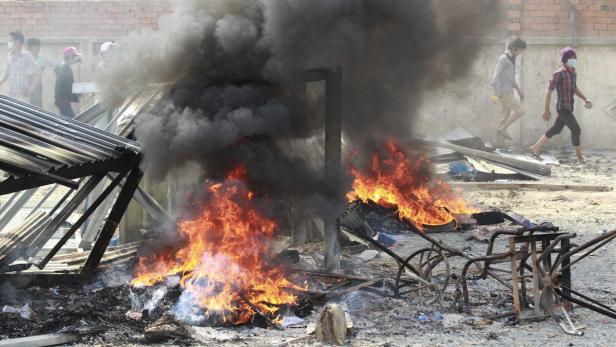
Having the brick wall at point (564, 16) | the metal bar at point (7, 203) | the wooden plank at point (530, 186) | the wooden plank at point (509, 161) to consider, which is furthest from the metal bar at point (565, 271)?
the brick wall at point (564, 16)

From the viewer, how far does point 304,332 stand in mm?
6430

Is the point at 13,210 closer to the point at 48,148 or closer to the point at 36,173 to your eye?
the point at 48,148

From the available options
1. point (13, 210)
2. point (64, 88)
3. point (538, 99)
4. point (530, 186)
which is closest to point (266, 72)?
point (13, 210)

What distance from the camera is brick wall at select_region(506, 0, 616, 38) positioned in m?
19.1

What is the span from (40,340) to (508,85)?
553 inches

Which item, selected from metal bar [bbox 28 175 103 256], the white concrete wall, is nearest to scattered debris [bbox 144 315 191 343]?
metal bar [bbox 28 175 103 256]

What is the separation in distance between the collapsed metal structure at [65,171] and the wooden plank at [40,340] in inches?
44.6

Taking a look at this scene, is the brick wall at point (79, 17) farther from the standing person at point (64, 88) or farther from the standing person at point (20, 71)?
the standing person at point (64, 88)

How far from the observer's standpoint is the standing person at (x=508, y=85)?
17.8 meters

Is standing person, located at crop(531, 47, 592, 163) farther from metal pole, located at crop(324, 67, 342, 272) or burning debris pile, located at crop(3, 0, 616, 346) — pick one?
metal pole, located at crop(324, 67, 342, 272)

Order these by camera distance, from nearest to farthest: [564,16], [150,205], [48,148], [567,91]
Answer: [48,148] < [150,205] < [567,91] < [564,16]

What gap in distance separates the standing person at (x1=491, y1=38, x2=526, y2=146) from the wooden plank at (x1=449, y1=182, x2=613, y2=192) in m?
4.43

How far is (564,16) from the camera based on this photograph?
19.2 m

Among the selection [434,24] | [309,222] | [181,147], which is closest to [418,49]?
[434,24]
